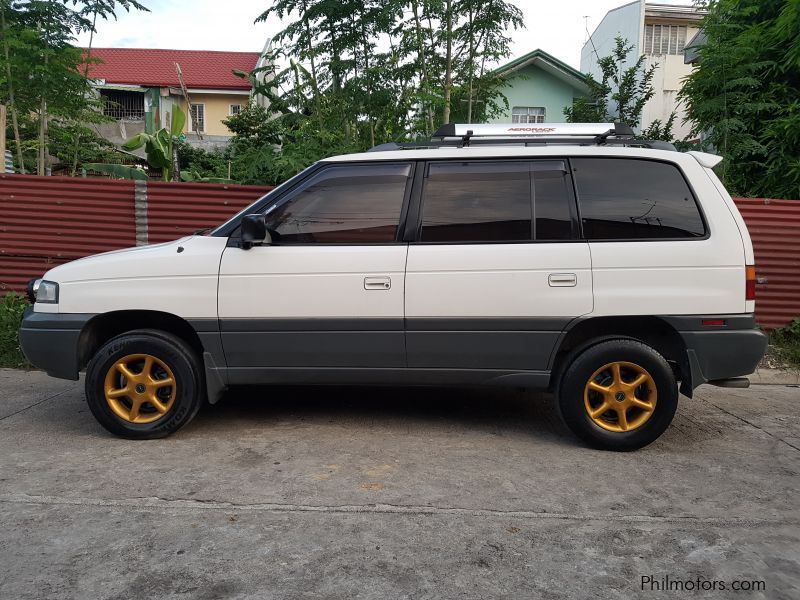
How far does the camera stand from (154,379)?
4.32m

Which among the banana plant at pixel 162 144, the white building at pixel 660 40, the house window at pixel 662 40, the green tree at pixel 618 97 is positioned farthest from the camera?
the house window at pixel 662 40

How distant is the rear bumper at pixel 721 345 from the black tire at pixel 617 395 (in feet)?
0.63

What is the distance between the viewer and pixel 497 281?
4074mm

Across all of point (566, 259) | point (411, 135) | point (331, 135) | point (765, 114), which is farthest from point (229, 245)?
point (765, 114)

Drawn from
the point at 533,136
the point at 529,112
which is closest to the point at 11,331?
the point at 533,136

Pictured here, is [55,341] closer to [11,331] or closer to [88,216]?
[11,331]

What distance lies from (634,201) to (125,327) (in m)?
3.61

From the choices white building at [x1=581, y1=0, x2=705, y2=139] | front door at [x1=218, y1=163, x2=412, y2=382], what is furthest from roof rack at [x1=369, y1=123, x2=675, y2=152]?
white building at [x1=581, y1=0, x2=705, y2=139]

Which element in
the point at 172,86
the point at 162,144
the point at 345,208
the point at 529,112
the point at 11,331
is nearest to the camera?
the point at 345,208

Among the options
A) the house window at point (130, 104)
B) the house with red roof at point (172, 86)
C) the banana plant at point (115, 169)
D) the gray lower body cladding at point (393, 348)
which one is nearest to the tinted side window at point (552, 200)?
the gray lower body cladding at point (393, 348)

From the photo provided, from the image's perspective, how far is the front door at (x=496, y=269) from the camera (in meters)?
4.07

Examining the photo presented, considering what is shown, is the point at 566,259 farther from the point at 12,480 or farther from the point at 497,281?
the point at 12,480

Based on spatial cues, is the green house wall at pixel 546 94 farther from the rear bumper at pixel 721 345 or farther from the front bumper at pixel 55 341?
the front bumper at pixel 55 341

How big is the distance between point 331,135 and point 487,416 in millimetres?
4727
